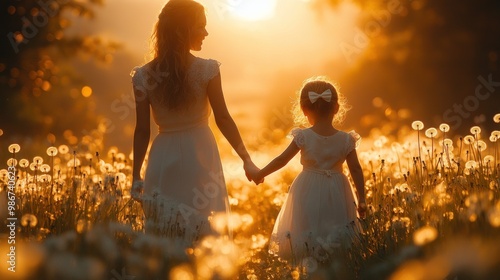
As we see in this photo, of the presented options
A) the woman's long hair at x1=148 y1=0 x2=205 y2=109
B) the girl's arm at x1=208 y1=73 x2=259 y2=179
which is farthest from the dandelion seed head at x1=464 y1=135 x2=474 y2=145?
the woman's long hair at x1=148 y1=0 x2=205 y2=109

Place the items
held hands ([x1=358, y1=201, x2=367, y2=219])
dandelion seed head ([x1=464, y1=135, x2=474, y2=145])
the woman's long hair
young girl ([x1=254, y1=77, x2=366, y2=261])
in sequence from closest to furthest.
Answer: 1. the woman's long hair
2. held hands ([x1=358, y1=201, x2=367, y2=219])
3. young girl ([x1=254, y1=77, x2=366, y2=261])
4. dandelion seed head ([x1=464, y1=135, x2=474, y2=145])

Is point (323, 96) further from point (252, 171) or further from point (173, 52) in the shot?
point (173, 52)

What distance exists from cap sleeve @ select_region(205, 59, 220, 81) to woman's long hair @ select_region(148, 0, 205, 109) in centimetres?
19

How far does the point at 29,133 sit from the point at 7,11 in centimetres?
369

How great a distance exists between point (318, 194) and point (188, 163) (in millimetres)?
1389

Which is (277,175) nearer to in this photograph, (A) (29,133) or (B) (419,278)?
(B) (419,278)

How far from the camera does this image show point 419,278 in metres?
4.00

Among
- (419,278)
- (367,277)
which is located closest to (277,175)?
(367,277)

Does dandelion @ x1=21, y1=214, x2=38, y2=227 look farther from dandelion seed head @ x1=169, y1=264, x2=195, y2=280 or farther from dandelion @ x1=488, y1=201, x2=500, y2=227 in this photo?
dandelion @ x1=488, y1=201, x2=500, y2=227

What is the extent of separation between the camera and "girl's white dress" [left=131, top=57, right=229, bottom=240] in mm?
5914

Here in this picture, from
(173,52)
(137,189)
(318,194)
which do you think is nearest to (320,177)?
(318,194)

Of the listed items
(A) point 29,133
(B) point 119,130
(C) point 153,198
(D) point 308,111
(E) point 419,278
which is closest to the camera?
(E) point 419,278

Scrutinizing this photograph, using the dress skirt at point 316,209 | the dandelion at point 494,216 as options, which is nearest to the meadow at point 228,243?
the dandelion at point 494,216

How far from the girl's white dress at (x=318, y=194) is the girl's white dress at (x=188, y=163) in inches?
38.1
